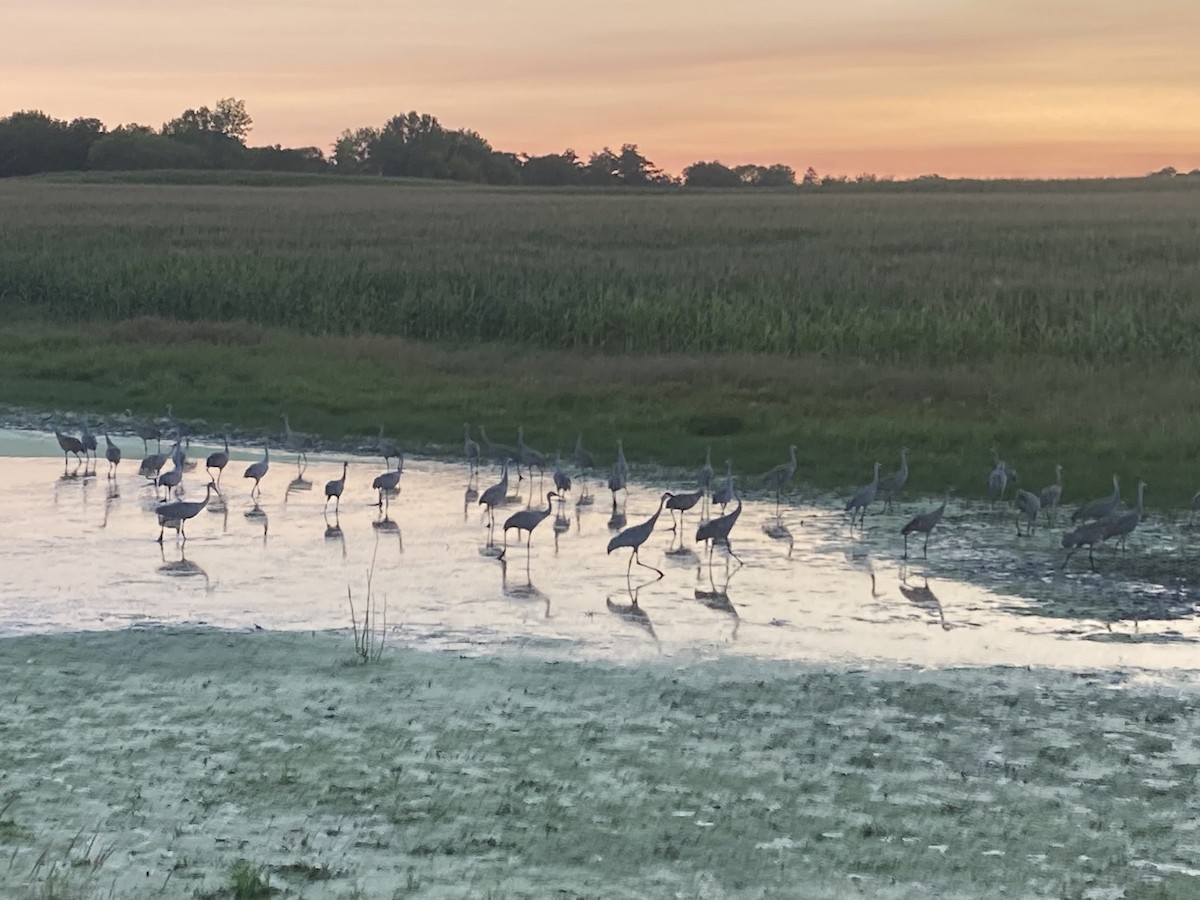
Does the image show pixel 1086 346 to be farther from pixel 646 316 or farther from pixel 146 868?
pixel 146 868

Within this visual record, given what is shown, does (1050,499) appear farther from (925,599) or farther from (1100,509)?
(925,599)

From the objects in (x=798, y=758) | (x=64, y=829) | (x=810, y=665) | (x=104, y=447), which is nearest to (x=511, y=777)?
(x=798, y=758)

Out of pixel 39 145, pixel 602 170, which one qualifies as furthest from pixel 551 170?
pixel 39 145

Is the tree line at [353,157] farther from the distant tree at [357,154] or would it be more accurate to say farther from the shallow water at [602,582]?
the shallow water at [602,582]

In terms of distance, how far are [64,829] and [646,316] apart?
67.3 feet

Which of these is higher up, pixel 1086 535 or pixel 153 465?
pixel 1086 535

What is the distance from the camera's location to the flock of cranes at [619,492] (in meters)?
12.7

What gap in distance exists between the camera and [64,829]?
6.90 metres

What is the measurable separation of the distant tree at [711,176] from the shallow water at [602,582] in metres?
122

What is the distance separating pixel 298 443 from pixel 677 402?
5.13 metres

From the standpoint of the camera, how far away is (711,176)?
136125 millimetres

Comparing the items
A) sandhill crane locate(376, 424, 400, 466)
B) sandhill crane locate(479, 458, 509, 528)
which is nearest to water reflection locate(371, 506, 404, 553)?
sandhill crane locate(479, 458, 509, 528)

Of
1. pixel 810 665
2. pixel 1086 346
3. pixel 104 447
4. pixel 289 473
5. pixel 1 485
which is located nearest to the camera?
pixel 810 665

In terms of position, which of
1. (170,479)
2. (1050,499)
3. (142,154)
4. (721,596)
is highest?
(142,154)
